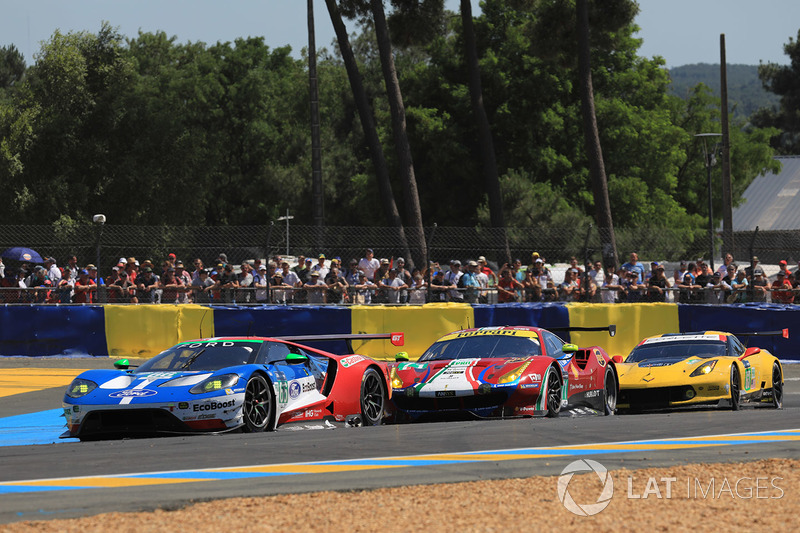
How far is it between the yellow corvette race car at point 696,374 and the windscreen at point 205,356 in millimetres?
5126

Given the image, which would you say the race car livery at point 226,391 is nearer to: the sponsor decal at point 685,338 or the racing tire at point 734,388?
the racing tire at point 734,388

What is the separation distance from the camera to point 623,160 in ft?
160

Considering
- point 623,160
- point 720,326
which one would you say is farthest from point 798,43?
point 720,326

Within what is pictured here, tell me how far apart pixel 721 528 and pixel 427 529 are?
1.55 m

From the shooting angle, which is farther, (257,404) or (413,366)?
(413,366)

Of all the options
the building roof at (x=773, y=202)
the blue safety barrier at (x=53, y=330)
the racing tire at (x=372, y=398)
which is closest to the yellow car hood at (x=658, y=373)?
the racing tire at (x=372, y=398)

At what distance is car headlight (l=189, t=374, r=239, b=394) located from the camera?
9.88 m

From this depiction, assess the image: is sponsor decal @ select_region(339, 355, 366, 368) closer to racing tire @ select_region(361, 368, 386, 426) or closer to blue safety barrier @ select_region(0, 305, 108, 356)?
racing tire @ select_region(361, 368, 386, 426)

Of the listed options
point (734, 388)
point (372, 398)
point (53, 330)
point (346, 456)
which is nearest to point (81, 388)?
point (372, 398)

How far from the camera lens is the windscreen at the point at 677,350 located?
14.0 metres

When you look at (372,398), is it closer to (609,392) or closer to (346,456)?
(609,392)

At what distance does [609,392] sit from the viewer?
13234mm

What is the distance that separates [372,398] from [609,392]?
10.8ft

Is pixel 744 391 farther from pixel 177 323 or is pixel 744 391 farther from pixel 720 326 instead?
pixel 177 323
